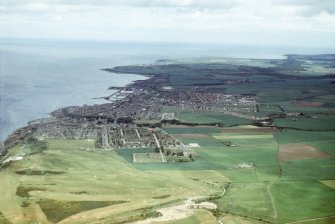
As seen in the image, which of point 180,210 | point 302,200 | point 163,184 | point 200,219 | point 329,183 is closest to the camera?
point 200,219

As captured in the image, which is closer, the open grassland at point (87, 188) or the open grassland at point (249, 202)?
the open grassland at point (87, 188)

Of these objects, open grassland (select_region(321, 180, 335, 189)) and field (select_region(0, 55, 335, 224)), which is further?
open grassland (select_region(321, 180, 335, 189))

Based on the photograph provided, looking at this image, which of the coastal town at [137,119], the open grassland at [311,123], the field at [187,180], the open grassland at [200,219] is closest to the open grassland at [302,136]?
the field at [187,180]

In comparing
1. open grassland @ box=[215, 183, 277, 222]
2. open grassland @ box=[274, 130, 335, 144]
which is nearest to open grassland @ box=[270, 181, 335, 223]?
open grassland @ box=[215, 183, 277, 222]

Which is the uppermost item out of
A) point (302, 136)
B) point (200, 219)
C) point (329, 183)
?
point (302, 136)

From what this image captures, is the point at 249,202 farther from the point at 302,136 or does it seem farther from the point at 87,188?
the point at 302,136

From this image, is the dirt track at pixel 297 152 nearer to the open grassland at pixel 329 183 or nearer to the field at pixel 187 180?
the field at pixel 187 180

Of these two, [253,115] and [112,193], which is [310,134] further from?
[112,193]

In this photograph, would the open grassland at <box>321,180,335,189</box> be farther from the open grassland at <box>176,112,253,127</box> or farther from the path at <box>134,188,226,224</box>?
the open grassland at <box>176,112,253,127</box>

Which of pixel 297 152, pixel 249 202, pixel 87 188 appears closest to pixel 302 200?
pixel 249 202

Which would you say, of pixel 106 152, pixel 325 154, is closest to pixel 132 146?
pixel 106 152

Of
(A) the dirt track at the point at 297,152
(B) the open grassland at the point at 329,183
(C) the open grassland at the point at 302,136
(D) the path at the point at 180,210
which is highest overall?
(C) the open grassland at the point at 302,136
